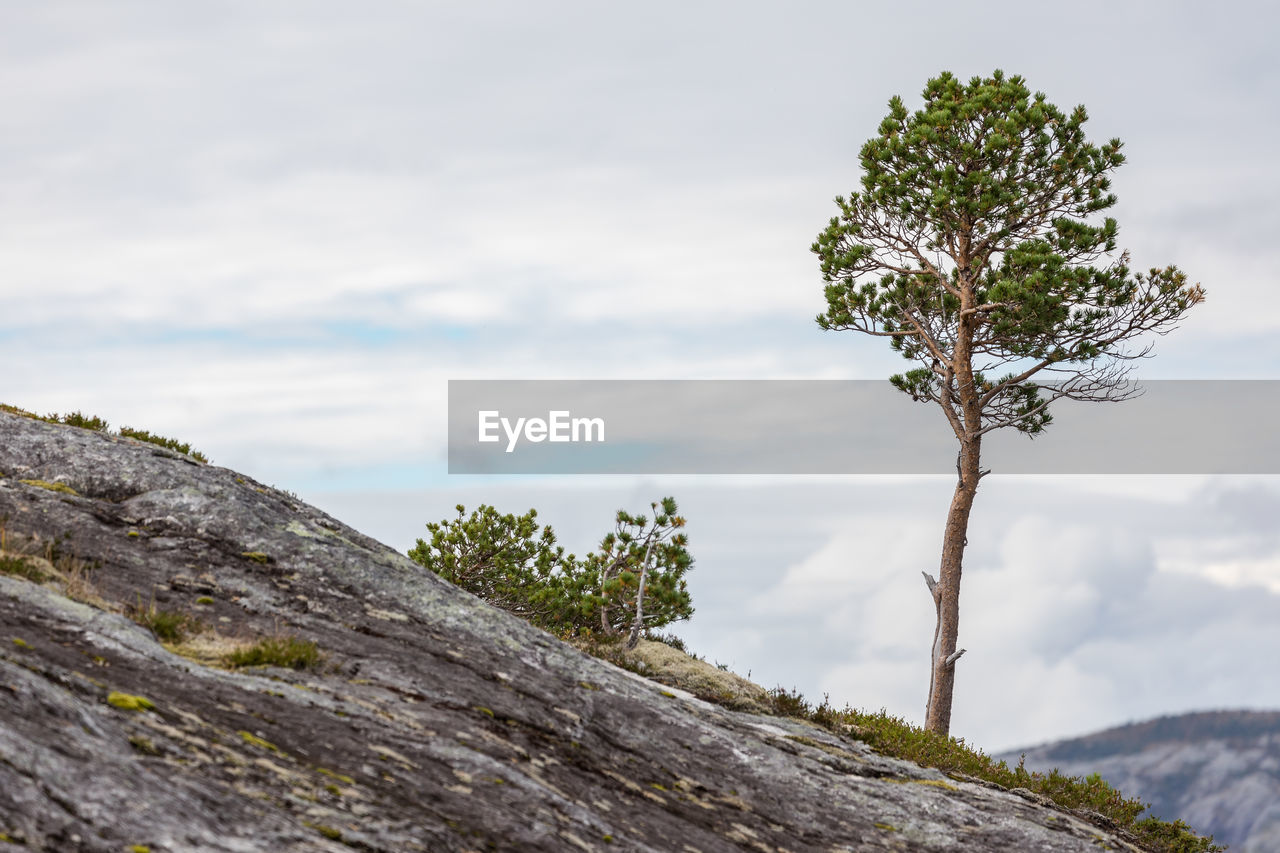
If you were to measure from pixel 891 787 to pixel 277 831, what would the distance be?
9.01m

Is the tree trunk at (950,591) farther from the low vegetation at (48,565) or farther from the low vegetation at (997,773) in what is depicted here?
the low vegetation at (48,565)

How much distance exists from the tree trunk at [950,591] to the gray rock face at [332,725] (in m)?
12.2

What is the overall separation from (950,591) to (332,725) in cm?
2148

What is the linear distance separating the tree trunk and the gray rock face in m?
12.2

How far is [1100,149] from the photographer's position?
27344 millimetres

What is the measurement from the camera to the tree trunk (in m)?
27.5

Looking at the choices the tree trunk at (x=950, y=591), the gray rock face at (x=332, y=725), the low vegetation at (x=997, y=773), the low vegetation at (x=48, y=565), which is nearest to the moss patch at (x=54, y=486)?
the gray rock face at (x=332, y=725)

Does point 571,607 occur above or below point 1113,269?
below

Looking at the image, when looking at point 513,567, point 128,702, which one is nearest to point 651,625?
point 513,567

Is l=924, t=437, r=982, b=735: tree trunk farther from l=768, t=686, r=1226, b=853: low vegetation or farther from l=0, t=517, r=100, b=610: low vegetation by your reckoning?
l=0, t=517, r=100, b=610: low vegetation

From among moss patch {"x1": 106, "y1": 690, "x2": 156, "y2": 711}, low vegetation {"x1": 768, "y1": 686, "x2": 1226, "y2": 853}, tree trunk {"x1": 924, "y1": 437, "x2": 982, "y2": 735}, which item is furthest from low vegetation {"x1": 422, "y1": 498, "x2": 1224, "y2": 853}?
moss patch {"x1": 106, "y1": 690, "x2": 156, "y2": 711}

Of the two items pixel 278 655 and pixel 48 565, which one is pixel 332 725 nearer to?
pixel 278 655

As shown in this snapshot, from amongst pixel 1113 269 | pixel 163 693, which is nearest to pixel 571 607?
pixel 1113 269

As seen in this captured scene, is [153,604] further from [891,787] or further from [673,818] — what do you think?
[891,787]
